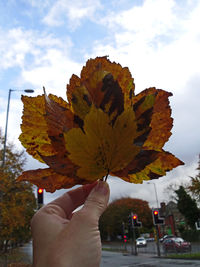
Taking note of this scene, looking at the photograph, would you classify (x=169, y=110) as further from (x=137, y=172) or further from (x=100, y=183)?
(x=100, y=183)

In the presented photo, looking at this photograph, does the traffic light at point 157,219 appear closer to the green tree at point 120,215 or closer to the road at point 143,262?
the road at point 143,262

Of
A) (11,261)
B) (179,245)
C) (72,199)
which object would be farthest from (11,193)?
(179,245)

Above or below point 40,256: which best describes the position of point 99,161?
above

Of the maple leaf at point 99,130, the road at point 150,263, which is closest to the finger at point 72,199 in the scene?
the maple leaf at point 99,130

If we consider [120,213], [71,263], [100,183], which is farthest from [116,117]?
[120,213]

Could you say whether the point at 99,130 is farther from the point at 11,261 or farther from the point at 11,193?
the point at 11,261

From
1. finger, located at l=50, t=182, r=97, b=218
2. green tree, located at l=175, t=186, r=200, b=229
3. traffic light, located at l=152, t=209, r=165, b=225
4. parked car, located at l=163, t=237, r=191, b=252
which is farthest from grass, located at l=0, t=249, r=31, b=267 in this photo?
green tree, located at l=175, t=186, r=200, b=229

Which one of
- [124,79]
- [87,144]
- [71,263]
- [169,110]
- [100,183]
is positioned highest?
[124,79]
